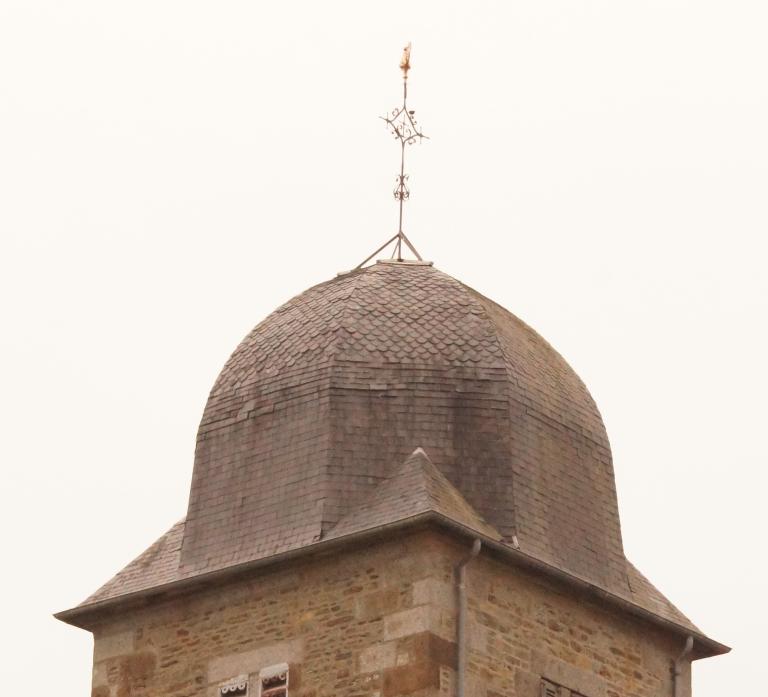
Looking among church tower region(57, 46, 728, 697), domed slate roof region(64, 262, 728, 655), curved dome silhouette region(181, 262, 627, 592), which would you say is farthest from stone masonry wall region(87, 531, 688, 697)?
curved dome silhouette region(181, 262, 627, 592)

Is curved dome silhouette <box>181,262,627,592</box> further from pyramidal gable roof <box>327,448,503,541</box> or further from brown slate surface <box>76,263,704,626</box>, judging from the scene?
pyramidal gable roof <box>327,448,503,541</box>

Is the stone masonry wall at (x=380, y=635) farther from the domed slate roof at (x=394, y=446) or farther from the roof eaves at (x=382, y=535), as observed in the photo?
the domed slate roof at (x=394, y=446)

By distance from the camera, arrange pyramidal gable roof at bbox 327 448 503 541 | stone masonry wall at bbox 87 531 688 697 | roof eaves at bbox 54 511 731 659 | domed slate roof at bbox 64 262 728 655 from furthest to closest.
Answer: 1. domed slate roof at bbox 64 262 728 655
2. pyramidal gable roof at bbox 327 448 503 541
3. roof eaves at bbox 54 511 731 659
4. stone masonry wall at bbox 87 531 688 697

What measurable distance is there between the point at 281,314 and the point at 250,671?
406 centimetres

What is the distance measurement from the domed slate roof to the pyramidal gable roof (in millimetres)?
20

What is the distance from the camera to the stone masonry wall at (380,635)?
1221 inches

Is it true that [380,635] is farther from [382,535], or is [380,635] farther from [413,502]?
[413,502]

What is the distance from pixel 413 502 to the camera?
103ft

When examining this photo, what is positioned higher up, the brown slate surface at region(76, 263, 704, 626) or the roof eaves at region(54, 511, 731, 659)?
the brown slate surface at region(76, 263, 704, 626)

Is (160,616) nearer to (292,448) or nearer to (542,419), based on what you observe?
(292,448)

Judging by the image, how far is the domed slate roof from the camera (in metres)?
32.1

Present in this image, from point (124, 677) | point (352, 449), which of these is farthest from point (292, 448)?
point (124, 677)

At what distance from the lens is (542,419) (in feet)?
109

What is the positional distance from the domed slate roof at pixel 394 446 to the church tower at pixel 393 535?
0.02 m
